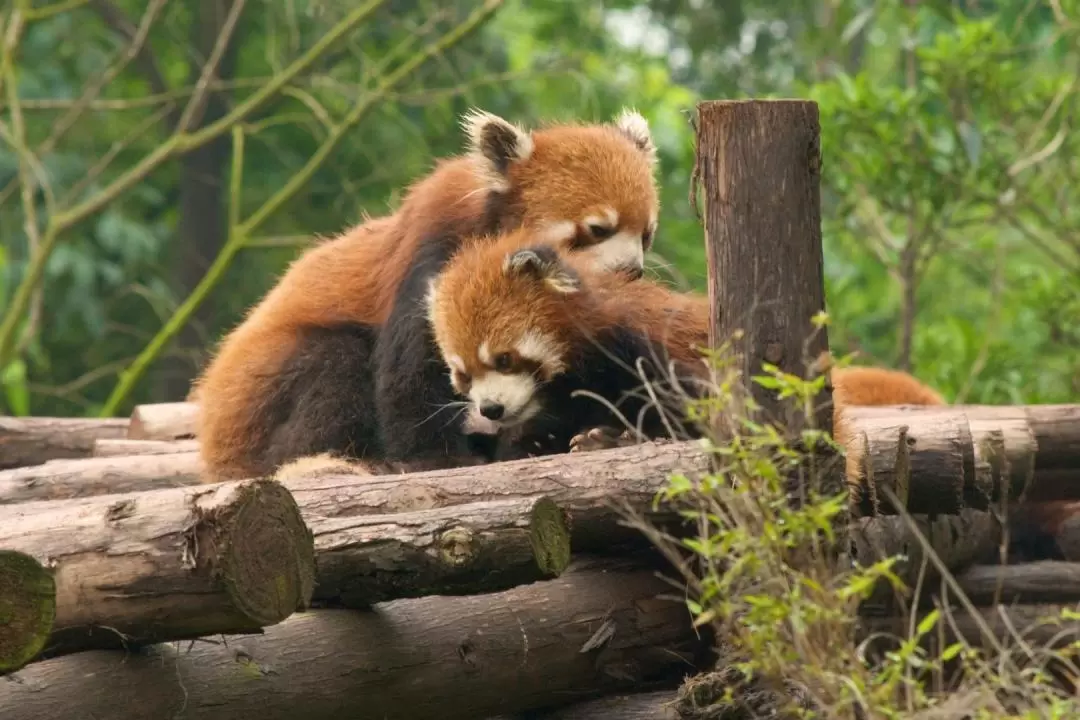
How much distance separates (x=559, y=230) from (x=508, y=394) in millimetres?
805

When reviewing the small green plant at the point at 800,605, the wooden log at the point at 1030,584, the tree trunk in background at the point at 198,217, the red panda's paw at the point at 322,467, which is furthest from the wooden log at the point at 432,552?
the tree trunk in background at the point at 198,217

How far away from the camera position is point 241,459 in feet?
14.8

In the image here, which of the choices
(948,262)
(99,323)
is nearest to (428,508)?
(99,323)

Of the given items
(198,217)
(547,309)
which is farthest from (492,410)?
(198,217)

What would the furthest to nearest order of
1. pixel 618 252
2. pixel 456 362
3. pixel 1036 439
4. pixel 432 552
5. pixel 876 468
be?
pixel 1036 439
pixel 618 252
pixel 456 362
pixel 876 468
pixel 432 552

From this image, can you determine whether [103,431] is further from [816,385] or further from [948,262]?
[948,262]

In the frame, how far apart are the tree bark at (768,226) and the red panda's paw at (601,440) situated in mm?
673

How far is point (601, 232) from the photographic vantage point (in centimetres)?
466

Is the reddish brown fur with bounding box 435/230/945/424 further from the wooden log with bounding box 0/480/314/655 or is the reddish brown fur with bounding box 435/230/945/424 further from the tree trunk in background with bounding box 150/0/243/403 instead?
the tree trunk in background with bounding box 150/0/243/403

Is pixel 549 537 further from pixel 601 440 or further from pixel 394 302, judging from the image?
pixel 394 302

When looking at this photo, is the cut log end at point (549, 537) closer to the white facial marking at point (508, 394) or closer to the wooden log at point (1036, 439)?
the white facial marking at point (508, 394)

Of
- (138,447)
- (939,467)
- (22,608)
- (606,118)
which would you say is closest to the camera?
(22,608)

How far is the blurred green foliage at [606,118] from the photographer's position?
725cm

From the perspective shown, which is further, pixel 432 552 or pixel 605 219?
pixel 605 219
